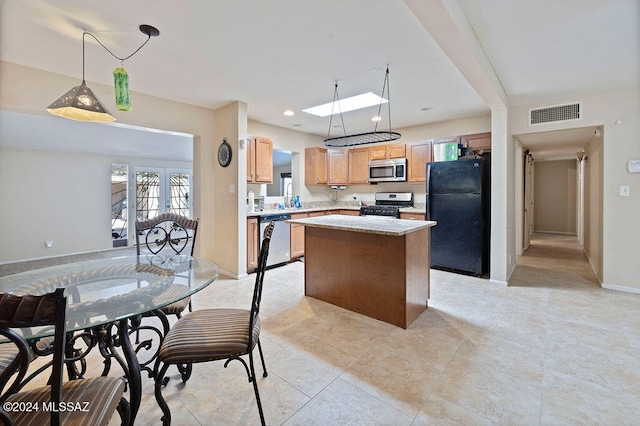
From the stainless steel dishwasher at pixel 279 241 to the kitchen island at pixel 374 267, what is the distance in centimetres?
136

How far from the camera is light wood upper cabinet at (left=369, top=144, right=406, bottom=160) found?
16.9ft

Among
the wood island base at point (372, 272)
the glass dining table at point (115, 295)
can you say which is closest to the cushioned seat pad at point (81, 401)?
the glass dining table at point (115, 295)

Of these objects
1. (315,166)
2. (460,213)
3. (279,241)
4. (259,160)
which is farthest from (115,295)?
(315,166)

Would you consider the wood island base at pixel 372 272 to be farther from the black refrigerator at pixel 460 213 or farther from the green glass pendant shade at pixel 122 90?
the green glass pendant shade at pixel 122 90

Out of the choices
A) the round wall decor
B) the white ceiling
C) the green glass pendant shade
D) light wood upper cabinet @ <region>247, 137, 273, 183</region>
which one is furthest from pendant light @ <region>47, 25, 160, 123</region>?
light wood upper cabinet @ <region>247, 137, 273, 183</region>

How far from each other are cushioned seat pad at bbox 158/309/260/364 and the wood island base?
1360mm

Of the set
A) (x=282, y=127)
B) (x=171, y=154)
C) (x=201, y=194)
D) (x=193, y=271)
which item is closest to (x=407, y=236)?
(x=193, y=271)

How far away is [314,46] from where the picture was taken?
241 cm

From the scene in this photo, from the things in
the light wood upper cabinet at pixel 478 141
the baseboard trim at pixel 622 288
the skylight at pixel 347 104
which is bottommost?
the baseboard trim at pixel 622 288

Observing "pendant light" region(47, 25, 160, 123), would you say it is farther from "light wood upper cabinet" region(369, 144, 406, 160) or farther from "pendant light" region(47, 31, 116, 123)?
"light wood upper cabinet" region(369, 144, 406, 160)

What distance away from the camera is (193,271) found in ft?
6.59

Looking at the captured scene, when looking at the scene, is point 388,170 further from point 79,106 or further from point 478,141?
point 79,106

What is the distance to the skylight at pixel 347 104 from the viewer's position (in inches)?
146

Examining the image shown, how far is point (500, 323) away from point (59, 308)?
10.1ft
